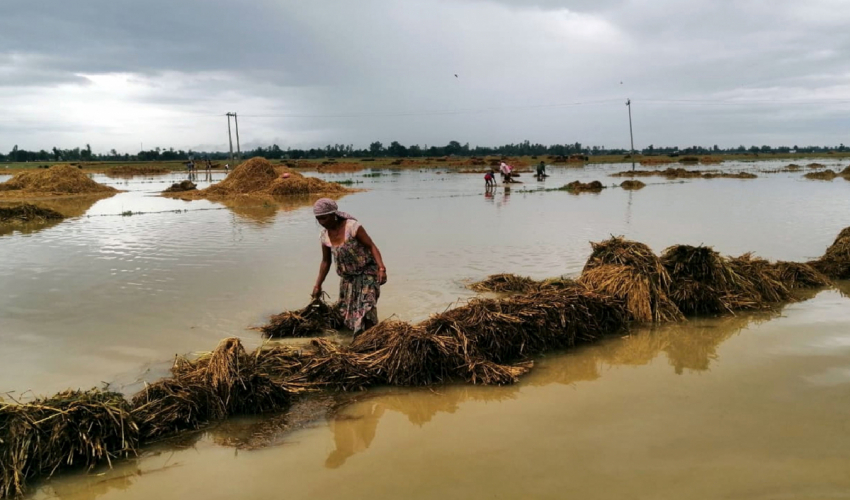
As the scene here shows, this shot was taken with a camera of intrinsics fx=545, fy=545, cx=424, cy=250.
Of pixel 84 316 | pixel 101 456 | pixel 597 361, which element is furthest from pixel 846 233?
pixel 84 316

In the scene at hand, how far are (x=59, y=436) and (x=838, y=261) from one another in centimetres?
853

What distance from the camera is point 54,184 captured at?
2548 centimetres

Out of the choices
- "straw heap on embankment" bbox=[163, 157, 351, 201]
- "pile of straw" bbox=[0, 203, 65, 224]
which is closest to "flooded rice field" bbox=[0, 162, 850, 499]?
"pile of straw" bbox=[0, 203, 65, 224]

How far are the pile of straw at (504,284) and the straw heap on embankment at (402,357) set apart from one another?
2.01 ft

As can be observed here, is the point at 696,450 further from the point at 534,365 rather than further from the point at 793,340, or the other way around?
the point at 793,340

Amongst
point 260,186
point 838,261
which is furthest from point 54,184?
point 838,261

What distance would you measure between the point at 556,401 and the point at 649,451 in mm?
802

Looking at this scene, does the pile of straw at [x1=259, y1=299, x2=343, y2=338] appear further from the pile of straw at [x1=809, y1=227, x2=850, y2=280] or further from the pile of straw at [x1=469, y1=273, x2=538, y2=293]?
the pile of straw at [x1=809, y1=227, x2=850, y2=280]

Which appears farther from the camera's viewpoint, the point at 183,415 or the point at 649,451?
the point at 183,415

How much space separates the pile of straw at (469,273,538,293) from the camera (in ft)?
21.9

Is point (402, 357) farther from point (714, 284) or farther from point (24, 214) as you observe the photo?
point (24, 214)

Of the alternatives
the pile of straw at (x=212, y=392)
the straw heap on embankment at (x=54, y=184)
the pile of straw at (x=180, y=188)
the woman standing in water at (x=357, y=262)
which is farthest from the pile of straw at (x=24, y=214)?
the pile of straw at (x=212, y=392)

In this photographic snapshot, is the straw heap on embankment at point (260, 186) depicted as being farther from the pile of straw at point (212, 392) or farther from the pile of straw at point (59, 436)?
the pile of straw at point (59, 436)

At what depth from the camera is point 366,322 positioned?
490cm
